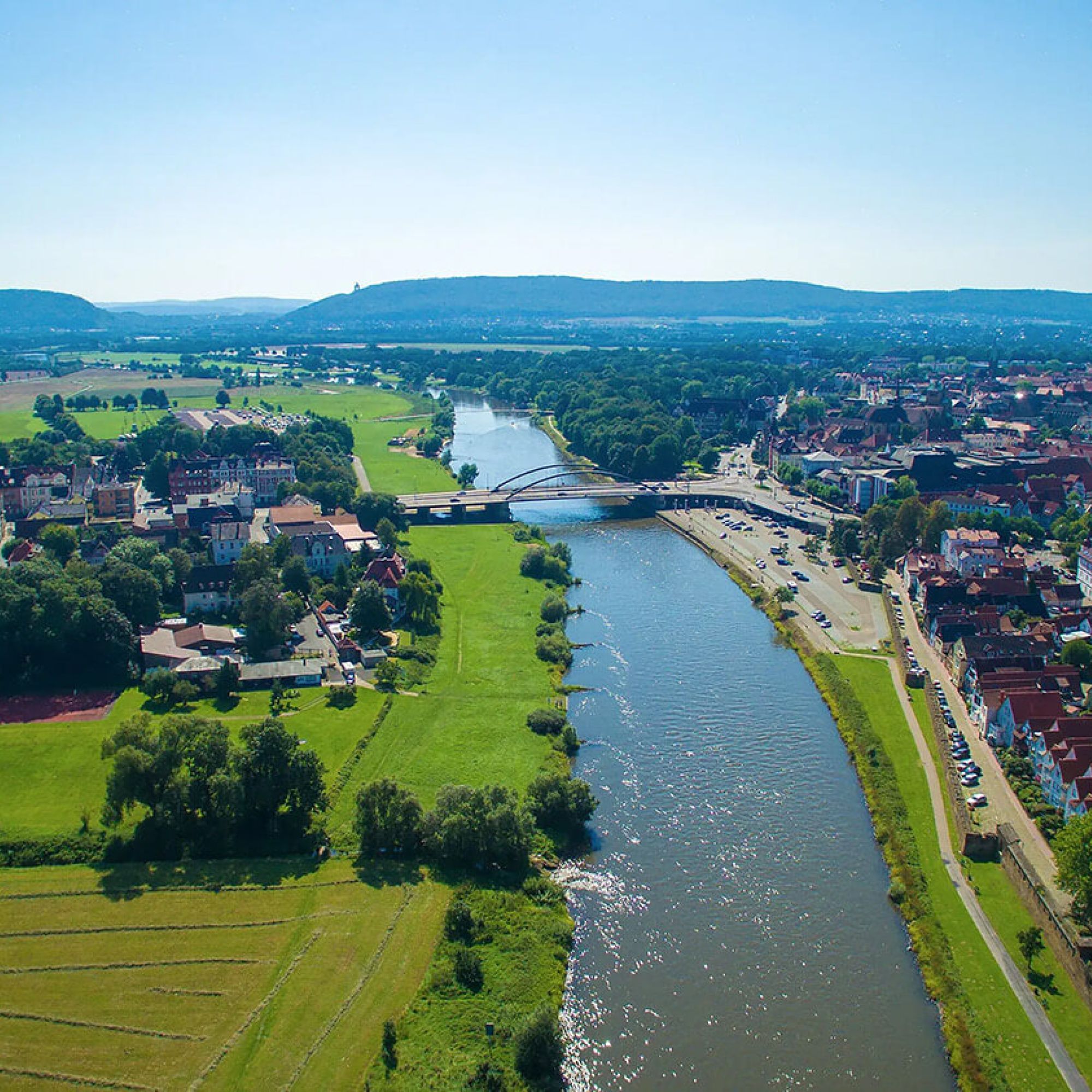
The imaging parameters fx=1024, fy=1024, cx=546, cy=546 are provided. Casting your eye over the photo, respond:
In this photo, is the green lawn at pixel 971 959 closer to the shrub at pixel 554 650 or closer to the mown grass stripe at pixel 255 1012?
the shrub at pixel 554 650

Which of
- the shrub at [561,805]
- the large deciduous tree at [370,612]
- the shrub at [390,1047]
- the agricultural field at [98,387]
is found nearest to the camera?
the shrub at [390,1047]

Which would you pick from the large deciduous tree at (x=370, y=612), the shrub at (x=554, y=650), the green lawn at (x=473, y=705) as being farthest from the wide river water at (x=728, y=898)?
the large deciduous tree at (x=370, y=612)

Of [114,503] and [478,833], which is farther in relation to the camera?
[114,503]

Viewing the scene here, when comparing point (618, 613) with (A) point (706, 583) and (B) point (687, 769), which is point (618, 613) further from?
(B) point (687, 769)

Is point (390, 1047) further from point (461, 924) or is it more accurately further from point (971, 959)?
point (971, 959)

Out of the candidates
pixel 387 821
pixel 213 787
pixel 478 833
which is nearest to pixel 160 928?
pixel 213 787

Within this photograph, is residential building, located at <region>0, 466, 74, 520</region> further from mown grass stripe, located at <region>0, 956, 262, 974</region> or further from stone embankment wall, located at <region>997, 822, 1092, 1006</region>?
stone embankment wall, located at <region>997, 822, 1092, 1006</region>
